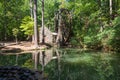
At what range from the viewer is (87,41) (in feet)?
101

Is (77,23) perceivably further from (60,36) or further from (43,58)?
(43,58)

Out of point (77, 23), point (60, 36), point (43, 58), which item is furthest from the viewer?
point (60, 36)

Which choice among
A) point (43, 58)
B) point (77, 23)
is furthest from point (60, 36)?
point (43, 58)

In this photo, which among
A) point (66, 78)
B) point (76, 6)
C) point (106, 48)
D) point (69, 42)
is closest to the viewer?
point (66, 78)

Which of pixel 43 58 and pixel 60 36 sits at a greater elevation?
pixel 60 36

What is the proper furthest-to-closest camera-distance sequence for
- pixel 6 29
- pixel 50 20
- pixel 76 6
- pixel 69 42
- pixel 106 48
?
pixel 50 20
pixel 6 29
pixel 69 42
pixel 76 6
pixel 106 48

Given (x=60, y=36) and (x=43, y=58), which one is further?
(x=60, y=36)

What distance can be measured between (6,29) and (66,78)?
33626mm

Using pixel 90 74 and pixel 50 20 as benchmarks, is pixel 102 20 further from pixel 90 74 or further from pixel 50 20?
pixel 50 20

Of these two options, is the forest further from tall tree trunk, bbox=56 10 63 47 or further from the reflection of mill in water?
the reflection of mill in water

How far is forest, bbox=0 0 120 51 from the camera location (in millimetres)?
28672

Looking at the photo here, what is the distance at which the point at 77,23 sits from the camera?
125 feet

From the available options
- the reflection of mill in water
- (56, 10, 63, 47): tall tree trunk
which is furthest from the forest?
the reflection of mill in water

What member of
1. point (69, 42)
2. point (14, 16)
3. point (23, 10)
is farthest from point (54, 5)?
Result: point (69, 42)
